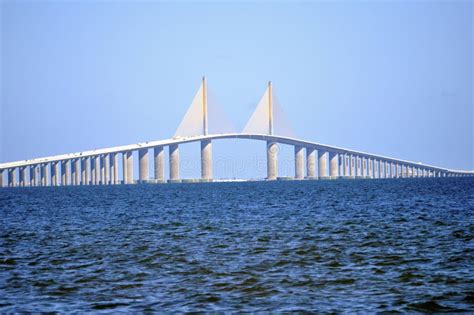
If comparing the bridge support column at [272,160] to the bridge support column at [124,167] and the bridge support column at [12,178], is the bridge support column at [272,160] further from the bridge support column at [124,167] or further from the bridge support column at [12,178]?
the bridge support column at [12,178]

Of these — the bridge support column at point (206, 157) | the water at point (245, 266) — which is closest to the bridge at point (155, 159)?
the bridge support column at point (206, 157)

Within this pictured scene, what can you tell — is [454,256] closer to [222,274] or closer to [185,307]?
[222,274]

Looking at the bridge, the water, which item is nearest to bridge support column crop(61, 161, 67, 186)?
the bridge

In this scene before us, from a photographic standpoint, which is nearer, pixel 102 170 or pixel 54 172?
pixel 54 172

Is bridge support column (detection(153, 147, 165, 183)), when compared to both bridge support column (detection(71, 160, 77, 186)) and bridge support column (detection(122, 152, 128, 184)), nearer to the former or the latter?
bridge support column (detection(122, 152, 128, 184))

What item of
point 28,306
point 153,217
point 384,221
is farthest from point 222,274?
point 153,217

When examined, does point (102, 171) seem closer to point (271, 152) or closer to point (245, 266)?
point (271, 152)

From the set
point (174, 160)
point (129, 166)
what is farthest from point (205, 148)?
point (129, 166)
